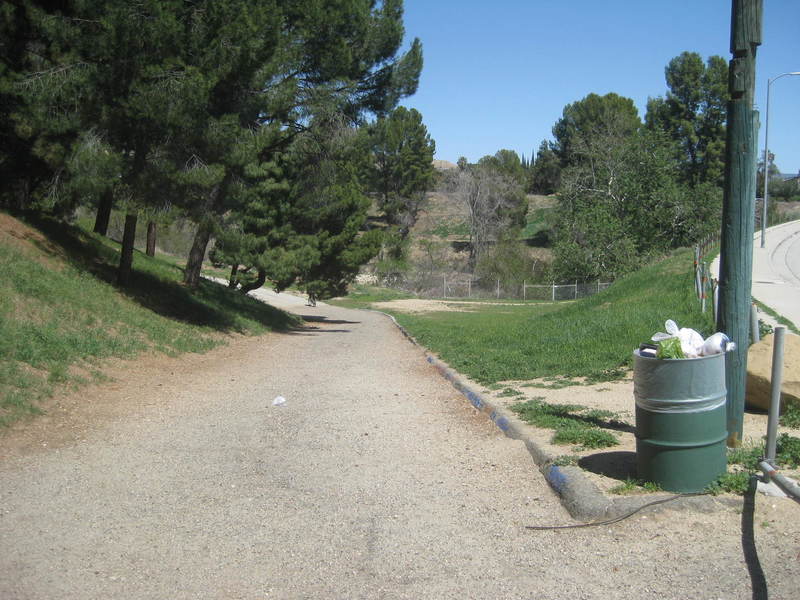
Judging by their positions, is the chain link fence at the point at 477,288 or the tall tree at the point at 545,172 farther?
the tall tree at the point at 545,172

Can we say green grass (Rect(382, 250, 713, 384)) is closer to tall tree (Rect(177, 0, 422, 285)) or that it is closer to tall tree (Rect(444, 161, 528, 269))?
tall tree (Rect(177, 0, 422, 285))

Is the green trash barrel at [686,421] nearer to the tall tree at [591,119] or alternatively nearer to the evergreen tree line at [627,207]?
the evergreen tree line at [627,207]

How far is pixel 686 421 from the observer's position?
5.16 metres

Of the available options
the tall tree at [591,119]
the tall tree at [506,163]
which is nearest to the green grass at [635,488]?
the tall tree at [591,119]

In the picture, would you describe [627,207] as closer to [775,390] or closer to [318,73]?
[318,73]

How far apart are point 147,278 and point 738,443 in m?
17.6

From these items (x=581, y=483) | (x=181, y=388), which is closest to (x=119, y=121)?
(x=181, y=388)

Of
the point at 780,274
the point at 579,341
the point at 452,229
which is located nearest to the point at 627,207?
the point at 780,274

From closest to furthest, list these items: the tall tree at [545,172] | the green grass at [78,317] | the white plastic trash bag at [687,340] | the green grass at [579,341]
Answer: the white plastic trash bag at [687,340], the green grass at [78,317], the green grass at [579,341], the tall tree at [545,172]

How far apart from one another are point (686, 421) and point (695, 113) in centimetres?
6929

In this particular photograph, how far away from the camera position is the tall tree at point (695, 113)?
64688mm

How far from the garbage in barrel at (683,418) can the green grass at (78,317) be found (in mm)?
6366

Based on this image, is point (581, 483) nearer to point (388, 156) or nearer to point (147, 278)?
point (147, 278)

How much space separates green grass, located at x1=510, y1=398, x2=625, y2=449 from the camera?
689cm
